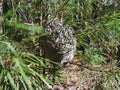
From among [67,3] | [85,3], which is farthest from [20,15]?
[85,3]

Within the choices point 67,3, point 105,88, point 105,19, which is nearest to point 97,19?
point 105,19

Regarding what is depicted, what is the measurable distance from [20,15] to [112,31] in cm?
37

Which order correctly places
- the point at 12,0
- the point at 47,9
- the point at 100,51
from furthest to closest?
the point at 100,51 → the point at 47,9 → the point at 12,0

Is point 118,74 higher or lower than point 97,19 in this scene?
lower

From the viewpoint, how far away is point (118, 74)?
128cm

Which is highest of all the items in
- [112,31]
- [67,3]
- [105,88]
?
[67,3]

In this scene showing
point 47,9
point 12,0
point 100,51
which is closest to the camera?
point 12,0

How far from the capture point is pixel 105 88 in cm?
127

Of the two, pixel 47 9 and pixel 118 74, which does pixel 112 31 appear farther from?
pixel 47 9

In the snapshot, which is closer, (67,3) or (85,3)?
(67,3)

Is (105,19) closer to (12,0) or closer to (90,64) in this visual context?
(90,64)

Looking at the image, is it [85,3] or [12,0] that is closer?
[12,0]

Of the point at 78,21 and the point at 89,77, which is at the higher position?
the point at 78,21

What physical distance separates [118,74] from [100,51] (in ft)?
0.68
